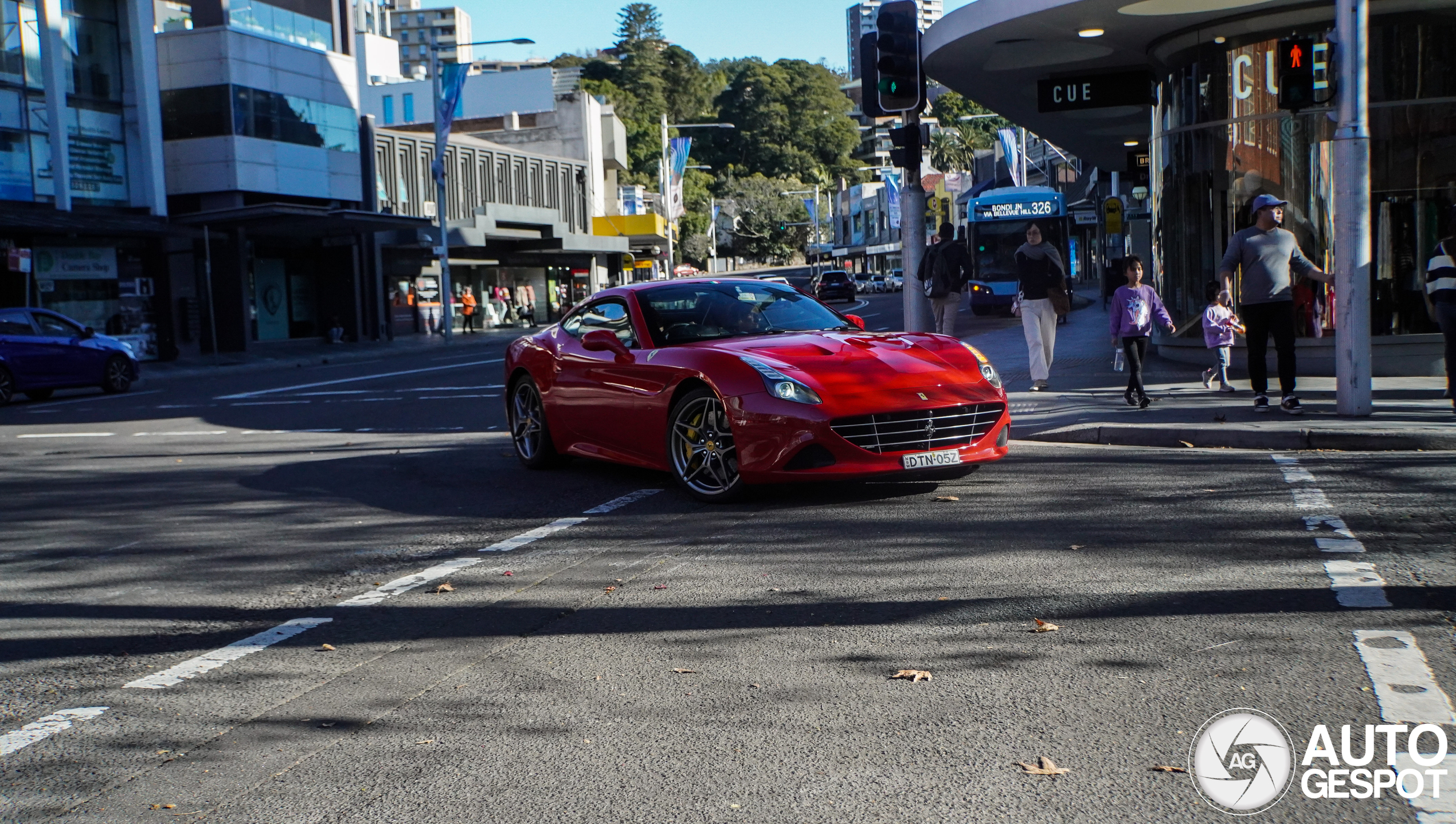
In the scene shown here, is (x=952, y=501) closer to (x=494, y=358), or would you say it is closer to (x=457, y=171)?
(x=494, y=358)

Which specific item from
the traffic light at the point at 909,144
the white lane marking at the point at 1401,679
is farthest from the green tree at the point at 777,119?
the white lane marking at the point at 1401,679

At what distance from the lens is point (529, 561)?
678cm

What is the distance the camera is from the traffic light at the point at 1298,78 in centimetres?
1114

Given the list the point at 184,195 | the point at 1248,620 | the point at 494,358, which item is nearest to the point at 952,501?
the point at 1248,620

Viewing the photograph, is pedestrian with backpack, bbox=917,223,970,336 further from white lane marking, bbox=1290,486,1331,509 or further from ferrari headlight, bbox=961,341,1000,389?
white lane marking, bbox=1290,486,1331,509

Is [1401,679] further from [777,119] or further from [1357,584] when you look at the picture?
[777,119]

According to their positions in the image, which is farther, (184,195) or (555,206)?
(555,206)

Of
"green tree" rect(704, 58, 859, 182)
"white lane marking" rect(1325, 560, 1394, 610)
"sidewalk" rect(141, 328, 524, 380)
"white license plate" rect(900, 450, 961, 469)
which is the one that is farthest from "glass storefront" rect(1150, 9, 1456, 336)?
"green tree" rect(704, 58, 859, 182)

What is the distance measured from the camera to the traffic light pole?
48.6ft

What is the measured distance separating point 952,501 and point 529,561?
2.65m

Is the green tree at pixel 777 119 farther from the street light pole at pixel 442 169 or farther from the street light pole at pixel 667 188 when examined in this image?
the street light pole at pixel 442 169

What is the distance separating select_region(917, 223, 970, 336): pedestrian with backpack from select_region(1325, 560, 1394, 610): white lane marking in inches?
422

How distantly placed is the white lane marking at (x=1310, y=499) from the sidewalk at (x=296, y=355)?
27241mm

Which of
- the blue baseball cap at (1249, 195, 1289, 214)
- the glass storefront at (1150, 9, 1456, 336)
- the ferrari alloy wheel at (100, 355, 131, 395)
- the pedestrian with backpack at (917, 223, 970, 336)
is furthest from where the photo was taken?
the ferrari alloy wheel at (100, 355, 131, 395)
